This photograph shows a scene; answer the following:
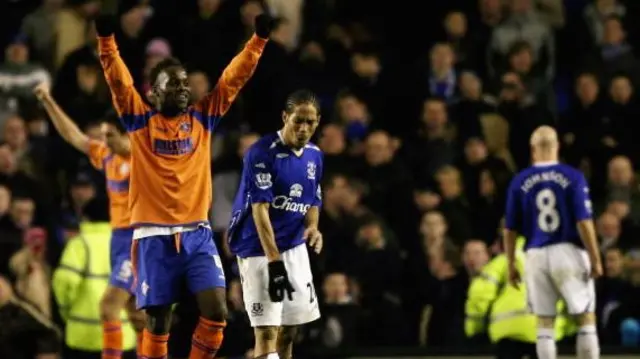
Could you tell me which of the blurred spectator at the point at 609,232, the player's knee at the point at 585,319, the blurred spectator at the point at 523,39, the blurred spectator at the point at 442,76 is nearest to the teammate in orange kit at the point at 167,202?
the player's knee at the point at 585,319

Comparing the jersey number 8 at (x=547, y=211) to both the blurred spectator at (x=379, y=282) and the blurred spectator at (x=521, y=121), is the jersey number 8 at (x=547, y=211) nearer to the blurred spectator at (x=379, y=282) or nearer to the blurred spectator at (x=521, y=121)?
the blurred spectator at (x=379, y=282)

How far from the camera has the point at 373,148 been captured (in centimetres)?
1622

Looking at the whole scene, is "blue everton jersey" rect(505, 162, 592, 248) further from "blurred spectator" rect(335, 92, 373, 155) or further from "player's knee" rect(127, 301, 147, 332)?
"blurred spectator" rect(335, 92, 373, 155)

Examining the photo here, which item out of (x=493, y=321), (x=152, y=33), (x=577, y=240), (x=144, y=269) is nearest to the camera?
(x=144, y=269)

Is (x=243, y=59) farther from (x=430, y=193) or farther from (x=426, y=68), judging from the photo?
(x=426, y=68)

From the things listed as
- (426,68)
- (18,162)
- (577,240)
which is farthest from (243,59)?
(426,68)

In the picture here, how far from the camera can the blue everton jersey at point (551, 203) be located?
42.2 ft

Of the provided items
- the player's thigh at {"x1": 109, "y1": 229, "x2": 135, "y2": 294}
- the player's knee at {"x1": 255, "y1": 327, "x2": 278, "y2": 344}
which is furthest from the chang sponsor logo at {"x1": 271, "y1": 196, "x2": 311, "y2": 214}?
the player's thigh at {"x1": 109, "y1": 229, "x2": 135, "y2": 294}

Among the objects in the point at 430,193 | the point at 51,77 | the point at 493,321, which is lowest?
the point at 493,321

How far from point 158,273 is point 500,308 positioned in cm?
435

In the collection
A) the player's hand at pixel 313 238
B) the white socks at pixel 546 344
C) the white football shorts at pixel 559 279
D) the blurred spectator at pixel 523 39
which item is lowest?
the white socks at pixel 546 344

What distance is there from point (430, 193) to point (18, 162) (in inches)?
152

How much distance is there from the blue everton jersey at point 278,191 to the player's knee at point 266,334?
48 centimetres

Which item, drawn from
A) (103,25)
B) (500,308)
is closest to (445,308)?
(500,308)
